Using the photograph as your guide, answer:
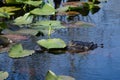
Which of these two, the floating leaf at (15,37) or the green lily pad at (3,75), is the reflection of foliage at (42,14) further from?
the green lily pad at (3,75)

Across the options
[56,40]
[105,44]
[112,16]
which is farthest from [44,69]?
[112,16]

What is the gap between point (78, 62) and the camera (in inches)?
133

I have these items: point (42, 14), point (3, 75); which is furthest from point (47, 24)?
point (3, 75)

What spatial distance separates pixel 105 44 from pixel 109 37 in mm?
265

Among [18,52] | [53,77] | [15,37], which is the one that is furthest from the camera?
[15,37]

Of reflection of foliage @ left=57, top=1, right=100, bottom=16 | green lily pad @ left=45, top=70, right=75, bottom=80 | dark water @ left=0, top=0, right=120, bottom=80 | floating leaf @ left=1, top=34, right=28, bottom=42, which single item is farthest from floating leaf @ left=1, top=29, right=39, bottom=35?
green lily pad @ left=45, top=70, right=75, bottom=80

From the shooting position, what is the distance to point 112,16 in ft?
16.7

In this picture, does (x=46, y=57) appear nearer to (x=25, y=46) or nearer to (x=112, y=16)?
(x=25, y=46)

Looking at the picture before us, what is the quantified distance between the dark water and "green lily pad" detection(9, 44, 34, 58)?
4 cm

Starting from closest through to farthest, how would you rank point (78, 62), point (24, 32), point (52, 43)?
1. point (78, 62)
2. point (52, 43)
3. point (24, 32)

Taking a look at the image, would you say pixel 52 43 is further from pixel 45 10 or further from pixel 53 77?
pixel 45 10

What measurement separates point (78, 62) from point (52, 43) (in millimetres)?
490

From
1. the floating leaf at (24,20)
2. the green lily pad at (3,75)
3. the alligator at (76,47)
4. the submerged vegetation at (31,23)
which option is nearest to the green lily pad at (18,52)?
the submerged vegetation at (31,23)

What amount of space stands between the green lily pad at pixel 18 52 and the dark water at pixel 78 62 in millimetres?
41
